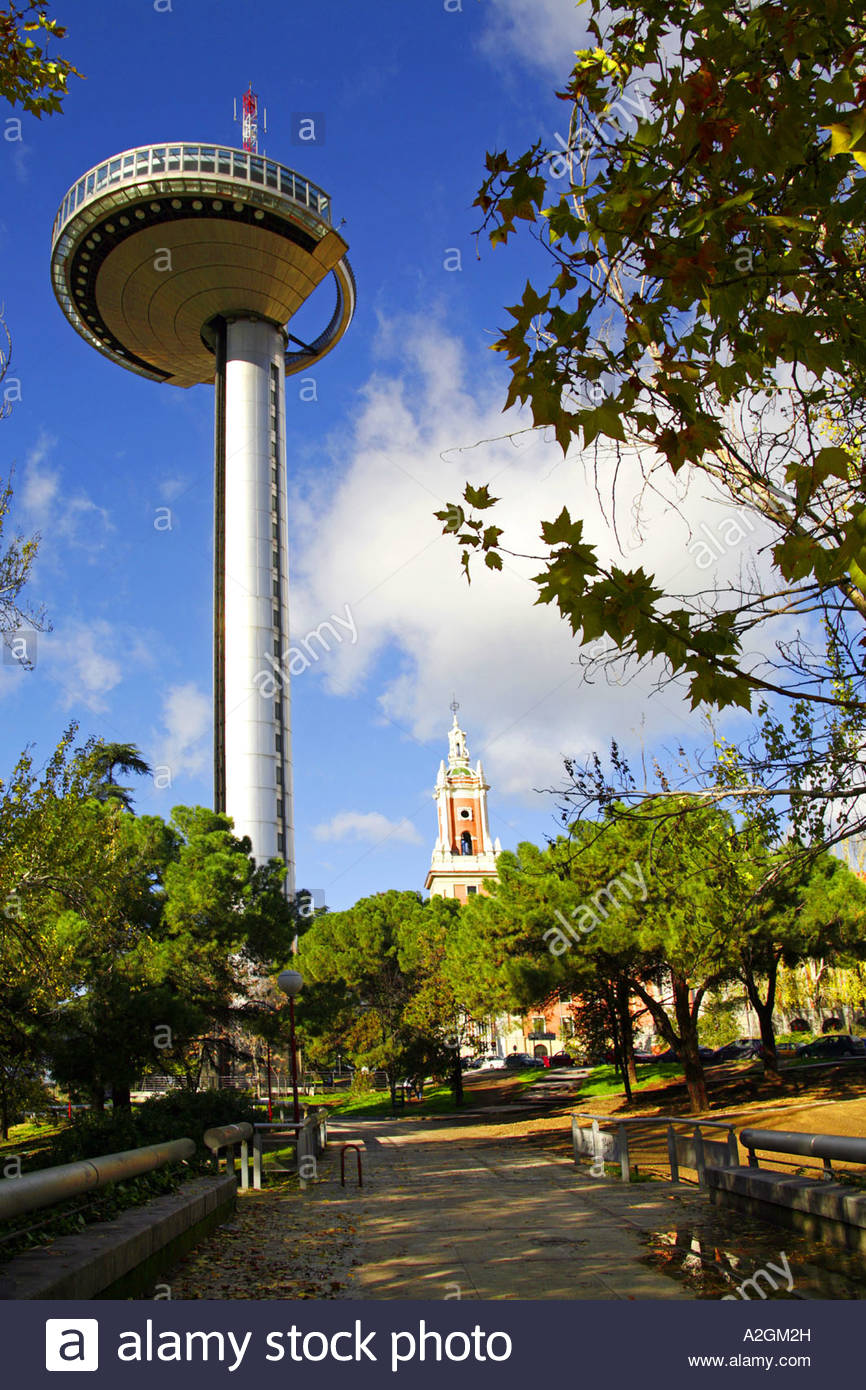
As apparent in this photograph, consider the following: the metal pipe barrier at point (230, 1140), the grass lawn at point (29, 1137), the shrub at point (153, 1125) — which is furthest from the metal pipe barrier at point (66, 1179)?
the grass lawn at point (29, 1137)

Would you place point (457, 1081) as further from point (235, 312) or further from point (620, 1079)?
point (235, 312)

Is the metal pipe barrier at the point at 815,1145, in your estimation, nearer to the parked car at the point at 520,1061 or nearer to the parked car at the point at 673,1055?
the parked car at the point at 673,1055

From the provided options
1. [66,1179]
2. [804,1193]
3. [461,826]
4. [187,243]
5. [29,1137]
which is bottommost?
[29,1137]

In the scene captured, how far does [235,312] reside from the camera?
7344 cm

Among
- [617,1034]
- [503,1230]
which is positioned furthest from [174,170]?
[503,1230]

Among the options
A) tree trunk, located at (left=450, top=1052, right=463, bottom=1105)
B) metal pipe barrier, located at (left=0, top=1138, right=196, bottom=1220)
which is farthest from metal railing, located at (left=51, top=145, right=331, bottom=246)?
metal pipe barrier, located at (left=0, top=1138, right=196, bottom=1220)

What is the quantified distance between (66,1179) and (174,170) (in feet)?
243

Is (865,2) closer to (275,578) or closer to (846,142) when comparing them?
(846,142)

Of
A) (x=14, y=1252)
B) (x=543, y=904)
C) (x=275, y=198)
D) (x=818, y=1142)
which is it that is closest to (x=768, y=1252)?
(x=818, y=1142)

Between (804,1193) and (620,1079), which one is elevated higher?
(804,1193)

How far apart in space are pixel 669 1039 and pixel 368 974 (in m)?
27.5

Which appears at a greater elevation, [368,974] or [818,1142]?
[368,974]

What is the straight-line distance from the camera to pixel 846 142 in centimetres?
374

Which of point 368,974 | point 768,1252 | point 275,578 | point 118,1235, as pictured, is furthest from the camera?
point 275,578
